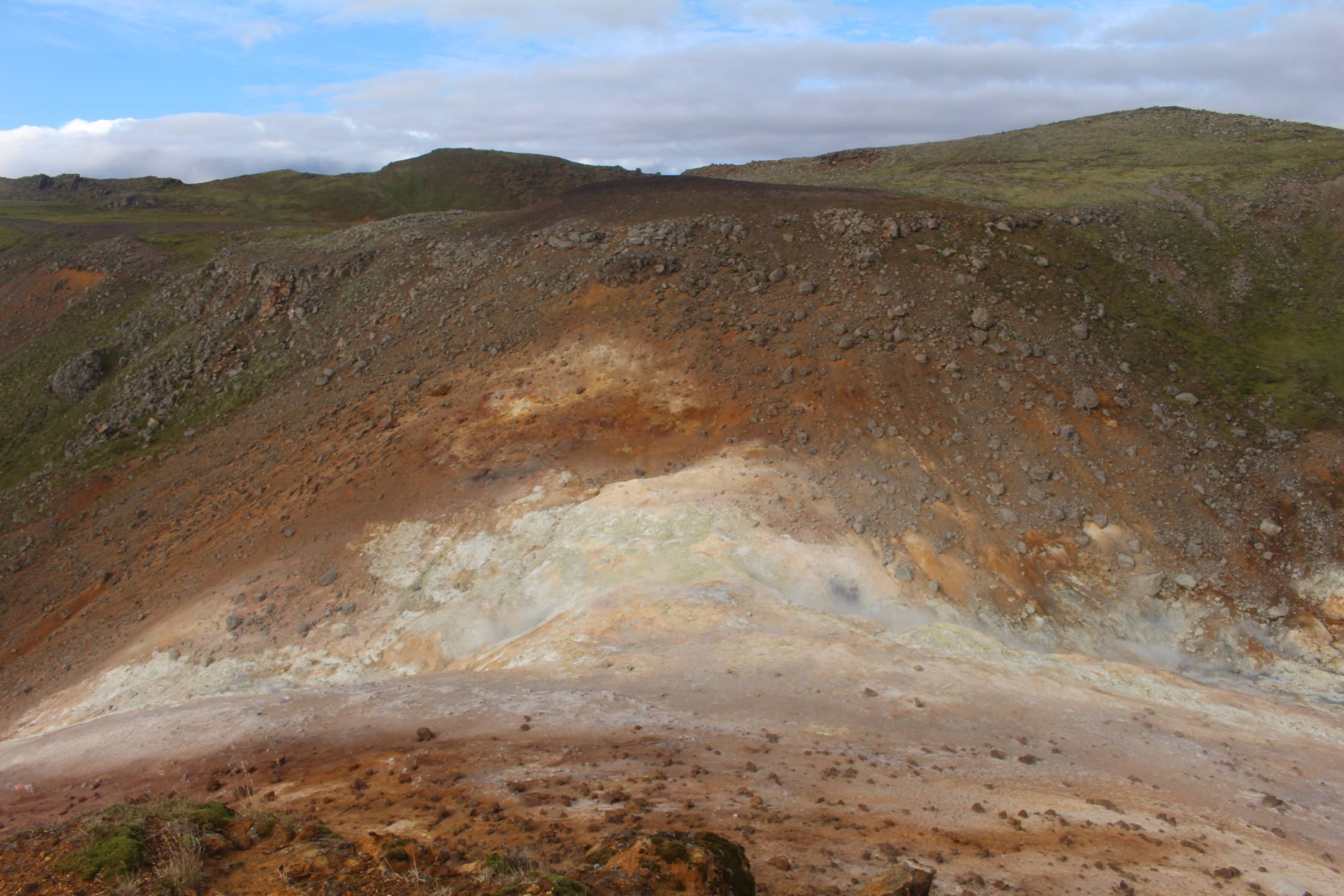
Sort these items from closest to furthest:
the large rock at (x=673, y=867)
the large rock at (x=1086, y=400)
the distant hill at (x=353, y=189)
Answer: the large rock at (x=673, y=867), the large rock at (x=1086, y=400), the distant hill at (x=353, y=189)

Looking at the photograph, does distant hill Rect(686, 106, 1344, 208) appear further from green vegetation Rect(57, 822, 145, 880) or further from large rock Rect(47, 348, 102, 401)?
large rock Rect(47, 348, 102, 401)

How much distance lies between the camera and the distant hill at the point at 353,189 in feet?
214

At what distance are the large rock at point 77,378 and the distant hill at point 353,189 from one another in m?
35.7

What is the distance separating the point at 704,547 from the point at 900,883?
10.3 meters

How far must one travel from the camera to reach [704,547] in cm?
1619

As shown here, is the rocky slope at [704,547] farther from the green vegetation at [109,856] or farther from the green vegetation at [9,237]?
the green vegetation at [9,237]

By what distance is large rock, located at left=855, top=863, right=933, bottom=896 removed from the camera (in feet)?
19.7

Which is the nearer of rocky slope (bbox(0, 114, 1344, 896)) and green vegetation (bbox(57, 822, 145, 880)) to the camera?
green vegetation (bbox(57, 822, 145, 880))

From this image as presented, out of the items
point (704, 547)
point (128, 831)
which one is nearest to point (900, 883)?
point (128, 831)

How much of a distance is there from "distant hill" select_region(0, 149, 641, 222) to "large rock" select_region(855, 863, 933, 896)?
6746 centimetres

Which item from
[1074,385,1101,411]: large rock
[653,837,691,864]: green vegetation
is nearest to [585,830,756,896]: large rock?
[653,837,691,864]: green vegetation

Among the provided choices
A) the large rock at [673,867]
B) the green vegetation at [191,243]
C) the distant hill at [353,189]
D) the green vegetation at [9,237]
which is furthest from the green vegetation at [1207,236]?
the green vegetation at [9,237]

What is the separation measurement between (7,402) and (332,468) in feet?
60.5

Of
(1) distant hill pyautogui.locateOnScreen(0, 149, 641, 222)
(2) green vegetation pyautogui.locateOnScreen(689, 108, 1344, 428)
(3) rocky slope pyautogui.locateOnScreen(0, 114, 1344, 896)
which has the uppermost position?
(1) distant hill pyautogui.locateOnScreen(0, 149, 641, 222)
